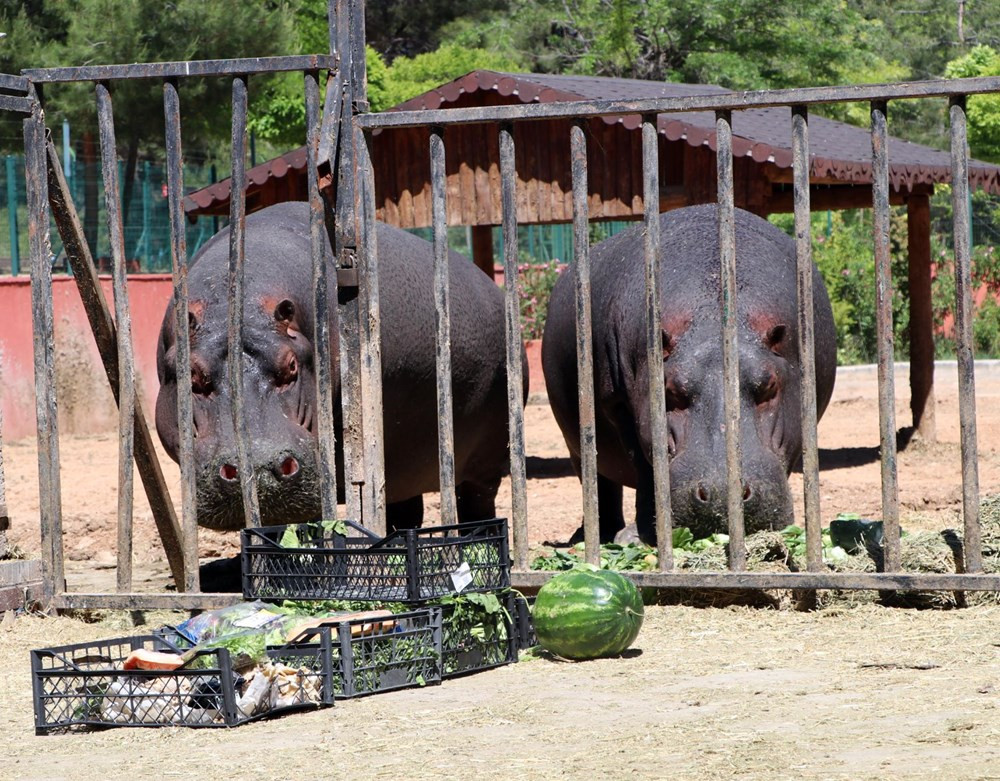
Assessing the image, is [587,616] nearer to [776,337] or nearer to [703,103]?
[703,103]

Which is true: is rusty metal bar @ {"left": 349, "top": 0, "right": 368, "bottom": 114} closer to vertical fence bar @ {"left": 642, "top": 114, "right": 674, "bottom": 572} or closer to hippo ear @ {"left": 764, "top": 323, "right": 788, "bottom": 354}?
vertical fence bar @ {"left": 642, "top": 114, "right": 674, "bottom": 572}

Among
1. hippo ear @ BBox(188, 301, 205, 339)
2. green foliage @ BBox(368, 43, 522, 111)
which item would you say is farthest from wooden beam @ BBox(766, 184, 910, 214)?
green foliage @ BBox(368, 43, 522, 111)

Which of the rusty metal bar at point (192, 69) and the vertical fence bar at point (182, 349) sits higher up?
the rusty metal bar at point (192, 69)

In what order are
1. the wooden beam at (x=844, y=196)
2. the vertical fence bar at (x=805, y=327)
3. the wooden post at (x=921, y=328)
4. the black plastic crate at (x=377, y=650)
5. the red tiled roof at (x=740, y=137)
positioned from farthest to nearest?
the wooden beam at (x=844, y=196) → the wooden post at (x=921, y=328) → the red tiled roof at (x=740, y=137) → the vertical fence bar at (x=805, y=327) → the black plastic crate at (x=377, y=650)

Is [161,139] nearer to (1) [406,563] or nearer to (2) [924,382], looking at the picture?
(2) [924,382]

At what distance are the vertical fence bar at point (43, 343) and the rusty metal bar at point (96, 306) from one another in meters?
0.06

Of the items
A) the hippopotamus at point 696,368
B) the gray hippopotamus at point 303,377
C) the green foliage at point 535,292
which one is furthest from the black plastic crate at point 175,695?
the green foliage at point 535,292

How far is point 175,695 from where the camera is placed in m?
4.59

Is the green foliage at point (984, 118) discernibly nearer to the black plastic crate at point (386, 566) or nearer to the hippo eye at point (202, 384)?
the hippo eye at point (202, 384)

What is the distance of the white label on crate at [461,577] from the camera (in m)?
5.24

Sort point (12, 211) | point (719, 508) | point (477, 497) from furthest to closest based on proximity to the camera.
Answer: point (12, 211), point (477, 497), point (719, 508)

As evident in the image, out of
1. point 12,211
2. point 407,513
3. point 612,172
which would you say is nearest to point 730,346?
point 407,513

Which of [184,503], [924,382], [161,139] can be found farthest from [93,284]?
[161,139]

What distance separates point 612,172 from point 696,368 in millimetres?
5846
